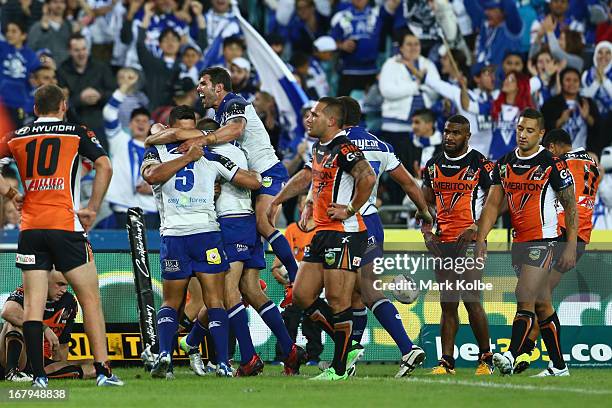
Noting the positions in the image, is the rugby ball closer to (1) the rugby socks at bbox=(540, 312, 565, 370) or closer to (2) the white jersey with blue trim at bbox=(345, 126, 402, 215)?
(2) the white jersey with blue trim at bbox=(345, 126, 402, 215)

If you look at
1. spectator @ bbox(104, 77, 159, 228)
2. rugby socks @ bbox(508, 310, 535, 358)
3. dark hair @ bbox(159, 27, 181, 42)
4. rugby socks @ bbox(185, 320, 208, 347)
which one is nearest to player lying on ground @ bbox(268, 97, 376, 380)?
rugby socks @ bbox(185, 320, 208, 347)

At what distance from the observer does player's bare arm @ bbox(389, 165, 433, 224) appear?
37.7ft

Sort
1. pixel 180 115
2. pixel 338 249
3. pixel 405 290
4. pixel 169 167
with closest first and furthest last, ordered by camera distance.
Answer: pixel 338 249
pixel 169 167
pixel 180 115
pixel 405 290

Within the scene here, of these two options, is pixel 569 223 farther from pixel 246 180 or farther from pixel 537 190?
pixel 246 180

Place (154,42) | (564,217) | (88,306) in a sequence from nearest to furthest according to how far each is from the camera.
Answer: (88,306), (564,217), (154,42)

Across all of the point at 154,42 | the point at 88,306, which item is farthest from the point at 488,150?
the point at 88,306

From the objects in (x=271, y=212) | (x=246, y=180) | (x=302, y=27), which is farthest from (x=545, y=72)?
(x=246, y=180)

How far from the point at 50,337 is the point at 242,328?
1.80 meters

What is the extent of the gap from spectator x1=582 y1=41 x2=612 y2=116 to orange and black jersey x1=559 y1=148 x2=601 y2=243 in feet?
21.2

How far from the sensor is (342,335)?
416 inches

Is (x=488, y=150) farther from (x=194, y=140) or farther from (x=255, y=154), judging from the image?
(x=194, y=140)

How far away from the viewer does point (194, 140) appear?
36.2 ft

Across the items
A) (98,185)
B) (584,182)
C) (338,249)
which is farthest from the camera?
(584,182)

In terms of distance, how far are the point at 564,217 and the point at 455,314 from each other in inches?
57.3
